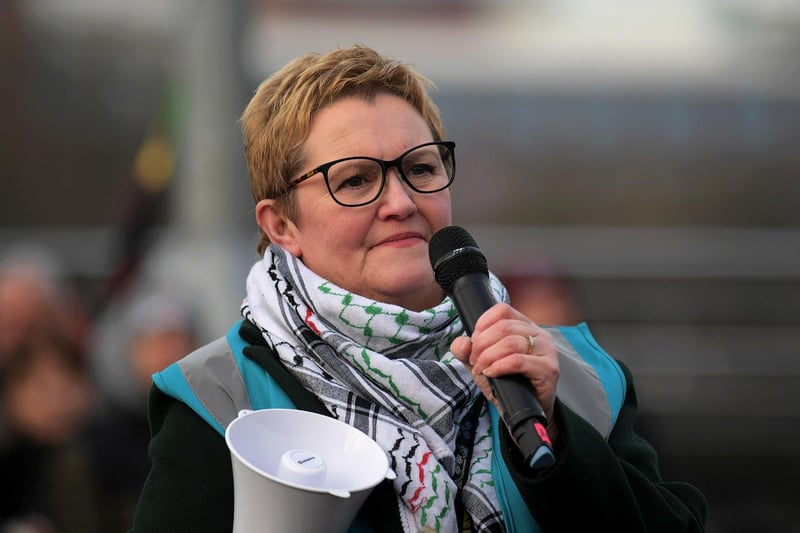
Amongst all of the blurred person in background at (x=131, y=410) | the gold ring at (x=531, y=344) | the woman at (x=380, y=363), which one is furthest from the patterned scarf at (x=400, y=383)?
the blurred person in background at (x=131, y=410)

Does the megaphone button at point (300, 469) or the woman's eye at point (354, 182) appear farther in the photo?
A: the woman's eye at point (354, 182)

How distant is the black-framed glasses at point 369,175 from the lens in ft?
7.61

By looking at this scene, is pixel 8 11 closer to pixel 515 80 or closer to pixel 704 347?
pixel 515 80

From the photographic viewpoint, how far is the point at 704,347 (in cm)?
886

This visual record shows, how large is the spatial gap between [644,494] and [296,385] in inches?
27.8

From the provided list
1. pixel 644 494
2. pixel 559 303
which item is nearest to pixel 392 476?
pixel 644 494

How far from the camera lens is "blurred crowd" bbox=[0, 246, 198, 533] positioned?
5.19 m

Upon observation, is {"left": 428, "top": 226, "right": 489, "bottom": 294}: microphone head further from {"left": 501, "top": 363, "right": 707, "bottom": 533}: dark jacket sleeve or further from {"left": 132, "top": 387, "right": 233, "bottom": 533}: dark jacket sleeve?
{"left": 132, "top": 387, "right": 233, "bottom": 533}: dark jacket sleeve

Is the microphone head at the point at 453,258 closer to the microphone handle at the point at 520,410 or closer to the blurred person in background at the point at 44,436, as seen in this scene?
→ the microphone handle at the point at 520,410

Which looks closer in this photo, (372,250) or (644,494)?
(644,494)

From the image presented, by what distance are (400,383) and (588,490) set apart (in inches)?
17.1

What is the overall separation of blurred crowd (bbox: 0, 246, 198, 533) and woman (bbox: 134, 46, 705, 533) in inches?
Answer: 120

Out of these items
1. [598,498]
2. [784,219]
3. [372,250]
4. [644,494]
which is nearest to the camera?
[598,498]

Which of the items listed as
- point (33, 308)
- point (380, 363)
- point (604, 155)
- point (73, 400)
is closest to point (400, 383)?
point (380, 363)
